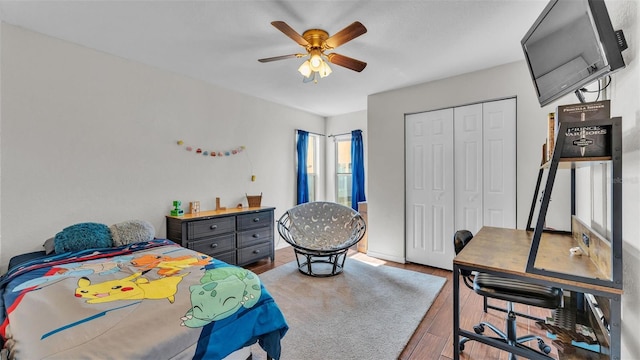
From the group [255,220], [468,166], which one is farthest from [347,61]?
[255,220]

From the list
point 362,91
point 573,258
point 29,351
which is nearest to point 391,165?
point 362,91

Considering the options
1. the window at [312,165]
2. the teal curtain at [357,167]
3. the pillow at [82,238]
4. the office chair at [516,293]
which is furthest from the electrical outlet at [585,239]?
the window at [312,165]

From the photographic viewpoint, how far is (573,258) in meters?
1.54

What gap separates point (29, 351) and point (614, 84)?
116 inches

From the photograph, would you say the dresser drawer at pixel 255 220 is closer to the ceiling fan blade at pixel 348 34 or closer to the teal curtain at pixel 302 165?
the teal curtain at pixel 302 165

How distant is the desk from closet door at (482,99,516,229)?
965 mm

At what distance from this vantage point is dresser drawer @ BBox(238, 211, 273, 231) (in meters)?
3.56

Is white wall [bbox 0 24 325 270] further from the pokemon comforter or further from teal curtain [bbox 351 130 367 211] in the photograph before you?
teal curtain [bbox 351 130 367 211]

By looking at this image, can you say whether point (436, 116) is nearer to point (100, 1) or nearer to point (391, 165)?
point (391, 165)

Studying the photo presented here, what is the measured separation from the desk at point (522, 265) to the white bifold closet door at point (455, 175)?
1079 millimetres

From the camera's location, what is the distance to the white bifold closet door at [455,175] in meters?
3.08

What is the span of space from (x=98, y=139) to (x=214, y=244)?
1.64 m

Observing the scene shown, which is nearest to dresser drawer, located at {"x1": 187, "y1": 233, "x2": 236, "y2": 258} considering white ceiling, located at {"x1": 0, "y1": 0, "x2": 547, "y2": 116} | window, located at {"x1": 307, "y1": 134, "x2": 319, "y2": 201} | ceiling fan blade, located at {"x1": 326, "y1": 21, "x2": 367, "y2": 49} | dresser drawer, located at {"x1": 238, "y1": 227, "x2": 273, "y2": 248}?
dresser drawer, located at {"x1": 238, "y1": 227, "x2": 273, "y2": 248}

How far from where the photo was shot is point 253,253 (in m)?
3.67
